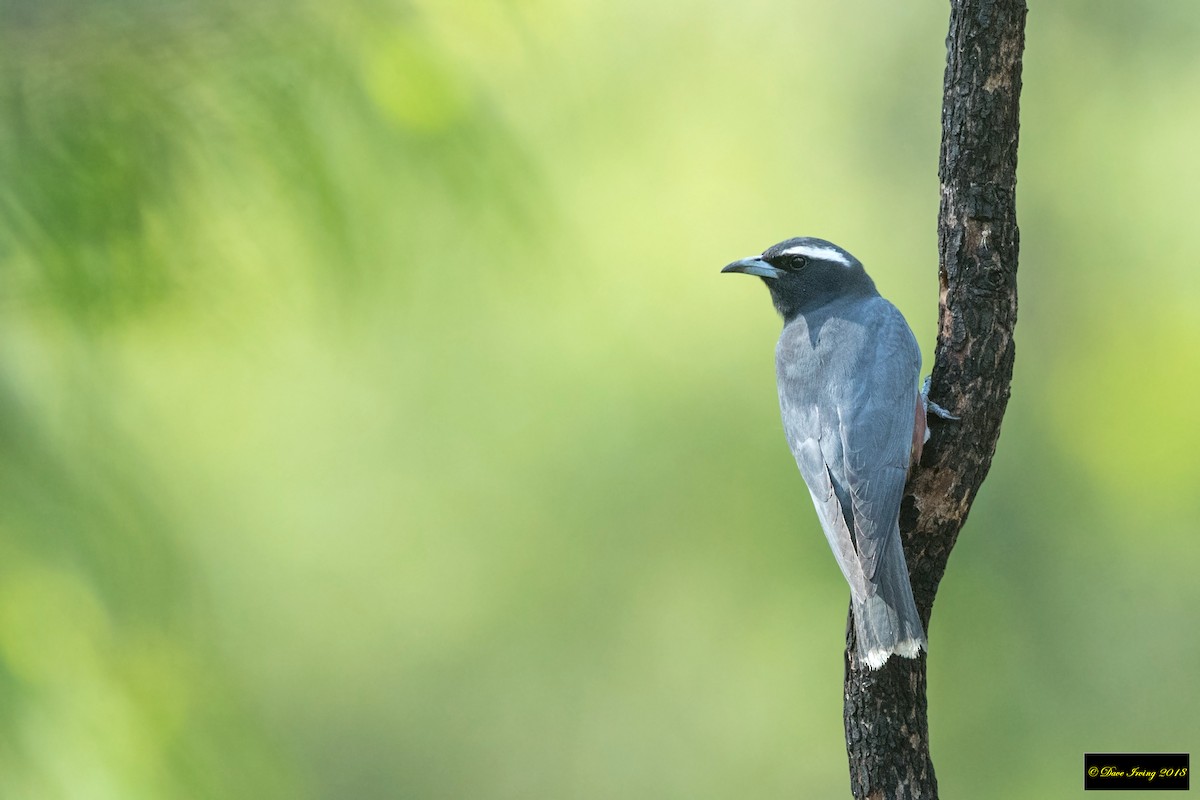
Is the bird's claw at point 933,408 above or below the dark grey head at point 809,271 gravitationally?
below

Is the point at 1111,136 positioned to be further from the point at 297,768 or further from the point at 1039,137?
the point at 297,768

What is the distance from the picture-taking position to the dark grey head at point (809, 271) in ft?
11.6

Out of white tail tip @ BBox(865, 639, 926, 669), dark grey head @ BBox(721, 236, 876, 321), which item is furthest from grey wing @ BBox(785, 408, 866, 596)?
dark grey head @ BBox(721, 236, 876, 321)

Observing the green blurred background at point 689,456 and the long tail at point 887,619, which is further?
the green blurred background at point 689,456

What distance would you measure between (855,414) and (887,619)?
22.8 inches

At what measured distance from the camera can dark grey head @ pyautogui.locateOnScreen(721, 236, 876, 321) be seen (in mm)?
3533

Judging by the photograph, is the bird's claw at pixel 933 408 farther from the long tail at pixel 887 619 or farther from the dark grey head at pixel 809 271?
the dark grey head at pixel 809 271

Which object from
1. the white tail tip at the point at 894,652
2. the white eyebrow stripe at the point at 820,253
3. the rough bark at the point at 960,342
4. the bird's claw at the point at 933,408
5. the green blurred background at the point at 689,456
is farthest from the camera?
the green blurred background at the point at 689,456

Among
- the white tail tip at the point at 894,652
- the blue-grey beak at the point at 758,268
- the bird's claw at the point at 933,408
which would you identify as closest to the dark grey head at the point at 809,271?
the blue-grey beak at the point at 758,268

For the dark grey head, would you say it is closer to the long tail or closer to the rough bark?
the rough bark

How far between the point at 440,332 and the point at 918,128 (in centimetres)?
325

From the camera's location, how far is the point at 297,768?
23.4 feet

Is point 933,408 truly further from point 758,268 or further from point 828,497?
point 758,268

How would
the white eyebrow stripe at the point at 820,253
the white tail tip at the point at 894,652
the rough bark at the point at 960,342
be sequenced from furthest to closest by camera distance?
1. the white eyebrow stripe at the point at 820,253
2. the rough bark at the point at 960,342
3. the white tail tip at the point at 894,652
